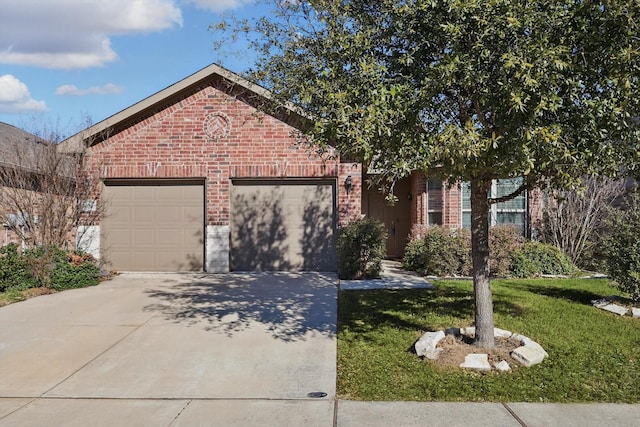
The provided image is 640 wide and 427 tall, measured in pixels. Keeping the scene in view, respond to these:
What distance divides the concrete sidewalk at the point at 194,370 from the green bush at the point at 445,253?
292cm

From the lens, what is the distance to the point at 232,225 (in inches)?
479

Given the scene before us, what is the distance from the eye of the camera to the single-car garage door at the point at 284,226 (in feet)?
39.7

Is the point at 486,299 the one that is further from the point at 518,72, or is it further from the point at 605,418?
the point at 518,72

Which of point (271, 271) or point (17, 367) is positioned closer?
point (17, 367)

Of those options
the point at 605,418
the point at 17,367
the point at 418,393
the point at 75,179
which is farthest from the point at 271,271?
the point at 605,418

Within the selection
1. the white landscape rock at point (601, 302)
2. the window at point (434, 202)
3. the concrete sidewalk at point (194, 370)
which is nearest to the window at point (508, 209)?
the window at point (434, 202)

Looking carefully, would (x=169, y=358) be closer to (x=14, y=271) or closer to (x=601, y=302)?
(x=14, y=271)

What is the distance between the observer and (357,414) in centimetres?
430

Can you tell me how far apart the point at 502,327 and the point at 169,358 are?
433cm

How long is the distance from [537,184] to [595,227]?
7.78m

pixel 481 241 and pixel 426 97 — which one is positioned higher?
pixel 426 97

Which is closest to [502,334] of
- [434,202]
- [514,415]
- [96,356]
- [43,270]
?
[514,415]

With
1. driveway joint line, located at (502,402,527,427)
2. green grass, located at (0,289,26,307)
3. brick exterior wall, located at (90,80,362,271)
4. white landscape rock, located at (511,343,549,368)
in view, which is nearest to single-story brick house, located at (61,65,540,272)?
brick exterior wall, located at (90,80,362,271)

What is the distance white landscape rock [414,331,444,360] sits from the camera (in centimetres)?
562
